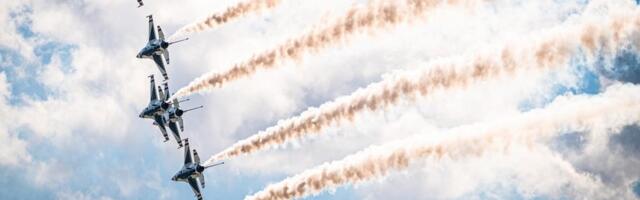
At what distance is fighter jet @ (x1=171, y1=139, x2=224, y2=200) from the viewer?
9419cm

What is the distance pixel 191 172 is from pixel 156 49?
13553mm

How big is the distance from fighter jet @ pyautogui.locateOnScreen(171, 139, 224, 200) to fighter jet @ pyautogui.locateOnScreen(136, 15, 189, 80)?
352 inches

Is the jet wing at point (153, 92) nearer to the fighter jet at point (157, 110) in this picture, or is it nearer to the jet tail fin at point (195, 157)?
the fighter jet at point (157, 110)

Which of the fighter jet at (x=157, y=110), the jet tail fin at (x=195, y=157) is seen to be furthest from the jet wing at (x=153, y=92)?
the jet tail fin at (x=195, y=157)

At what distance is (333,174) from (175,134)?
43026 mm

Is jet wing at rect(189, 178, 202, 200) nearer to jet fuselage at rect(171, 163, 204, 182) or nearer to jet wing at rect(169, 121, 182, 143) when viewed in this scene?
jet fuselage at rect(171, 163, 204, 182)

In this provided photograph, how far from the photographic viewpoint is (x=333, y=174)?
60781 millimetres

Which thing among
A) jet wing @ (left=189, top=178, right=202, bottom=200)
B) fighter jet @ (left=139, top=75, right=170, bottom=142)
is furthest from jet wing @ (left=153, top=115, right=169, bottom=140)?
jet wing @ (left=189, top=178, right=202, bottom=200)

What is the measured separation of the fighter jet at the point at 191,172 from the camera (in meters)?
94.2

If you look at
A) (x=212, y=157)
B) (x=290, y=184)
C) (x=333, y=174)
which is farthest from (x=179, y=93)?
(x=333, y=174)

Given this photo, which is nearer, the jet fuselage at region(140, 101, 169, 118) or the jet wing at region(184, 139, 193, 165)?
the jet wing at region(184, 139, 193, 165)

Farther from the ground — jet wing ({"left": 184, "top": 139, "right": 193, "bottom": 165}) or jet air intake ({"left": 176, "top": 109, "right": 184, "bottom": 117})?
jet air intake ({"left": 176, "top": 109, "right": 184, "bottom": 117})

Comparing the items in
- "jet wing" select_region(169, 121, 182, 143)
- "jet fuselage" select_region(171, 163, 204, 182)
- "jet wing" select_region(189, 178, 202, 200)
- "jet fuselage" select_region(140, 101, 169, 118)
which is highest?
"jet fuselage" select_region(140, 101, 169, 118)

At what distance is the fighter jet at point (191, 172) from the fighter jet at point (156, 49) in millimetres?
8930
